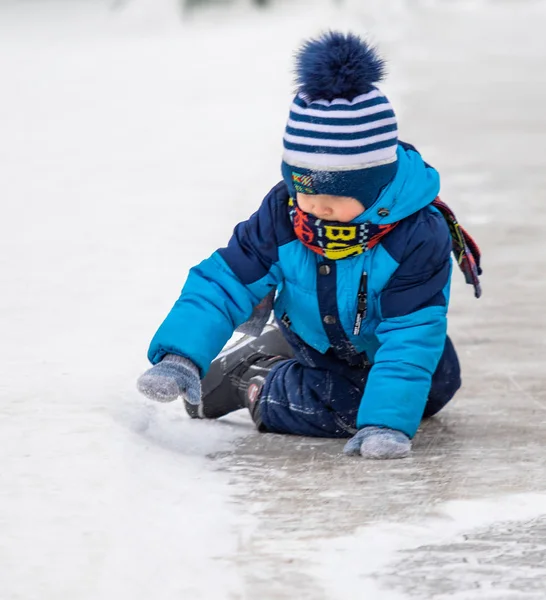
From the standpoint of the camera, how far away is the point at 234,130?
7.63m

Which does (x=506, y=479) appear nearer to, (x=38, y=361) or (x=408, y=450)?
(x=408, y=450)

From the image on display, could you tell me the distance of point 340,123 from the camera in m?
2.67

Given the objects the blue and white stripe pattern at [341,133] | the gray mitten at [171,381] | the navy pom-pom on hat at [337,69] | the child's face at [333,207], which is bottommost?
the gray mitten at [171,381]

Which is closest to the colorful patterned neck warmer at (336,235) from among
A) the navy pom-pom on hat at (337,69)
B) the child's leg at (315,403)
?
the navy pom-pom on hat at (337,69)

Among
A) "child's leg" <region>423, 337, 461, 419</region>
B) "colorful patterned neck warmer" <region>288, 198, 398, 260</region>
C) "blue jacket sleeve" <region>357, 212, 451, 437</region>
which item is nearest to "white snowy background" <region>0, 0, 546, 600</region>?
"blue jacket sleeve" <region>357, 212, 451, 437</region>

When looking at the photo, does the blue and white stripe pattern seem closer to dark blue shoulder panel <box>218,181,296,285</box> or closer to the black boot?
dark blue shoulder panel <box>218,181,296,285</box>

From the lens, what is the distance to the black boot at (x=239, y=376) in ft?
10.4

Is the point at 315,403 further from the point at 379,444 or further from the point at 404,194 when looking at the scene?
the point at 404,194

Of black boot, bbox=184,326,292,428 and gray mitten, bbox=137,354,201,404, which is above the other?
gray mitten, bbox=137,354,201,404

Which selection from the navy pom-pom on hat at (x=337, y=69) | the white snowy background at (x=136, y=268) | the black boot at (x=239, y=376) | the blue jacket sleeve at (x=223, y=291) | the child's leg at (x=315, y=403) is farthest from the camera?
the black boot at (x=239, y=376)

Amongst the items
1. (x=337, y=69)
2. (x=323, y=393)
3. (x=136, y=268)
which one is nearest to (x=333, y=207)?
(x=337, y=69)

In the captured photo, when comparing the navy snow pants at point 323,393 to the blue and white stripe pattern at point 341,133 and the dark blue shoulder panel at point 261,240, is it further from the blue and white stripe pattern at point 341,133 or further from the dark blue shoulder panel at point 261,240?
the blue and white stripe pattern at point 341,133

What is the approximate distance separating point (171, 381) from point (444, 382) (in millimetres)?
751

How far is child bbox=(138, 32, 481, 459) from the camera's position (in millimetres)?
2705
